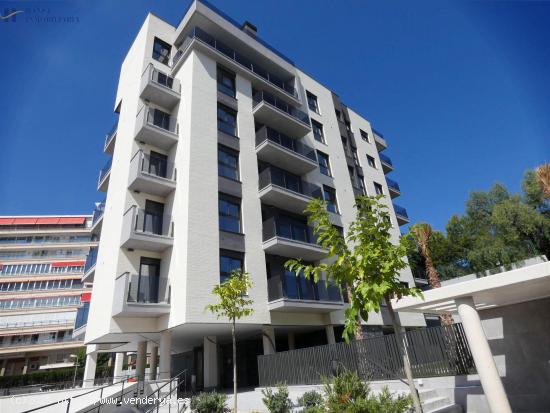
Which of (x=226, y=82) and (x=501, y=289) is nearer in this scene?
(x=501, y=289)

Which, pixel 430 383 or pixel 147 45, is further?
pixel 147 45

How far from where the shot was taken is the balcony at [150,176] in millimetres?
16719

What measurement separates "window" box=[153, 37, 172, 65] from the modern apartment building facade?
1197 inches

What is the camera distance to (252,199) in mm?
19031

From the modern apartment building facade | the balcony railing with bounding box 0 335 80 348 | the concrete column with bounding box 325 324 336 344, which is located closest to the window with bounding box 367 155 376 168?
the concrete column with bounding box 325 324 336 344

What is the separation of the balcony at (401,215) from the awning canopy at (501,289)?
23279 millimetres

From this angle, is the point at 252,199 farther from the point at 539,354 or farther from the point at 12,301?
the point at 12,301

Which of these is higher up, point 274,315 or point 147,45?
point 147,45

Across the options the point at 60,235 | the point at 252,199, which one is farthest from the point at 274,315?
the point at 60,235

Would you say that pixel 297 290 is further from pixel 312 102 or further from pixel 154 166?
pixel 312 102

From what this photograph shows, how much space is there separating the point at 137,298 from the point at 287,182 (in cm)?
1162

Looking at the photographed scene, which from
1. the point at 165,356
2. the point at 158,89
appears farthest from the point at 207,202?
the point at 158,89

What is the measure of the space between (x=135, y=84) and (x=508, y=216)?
101 ft

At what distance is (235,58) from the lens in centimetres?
2280
